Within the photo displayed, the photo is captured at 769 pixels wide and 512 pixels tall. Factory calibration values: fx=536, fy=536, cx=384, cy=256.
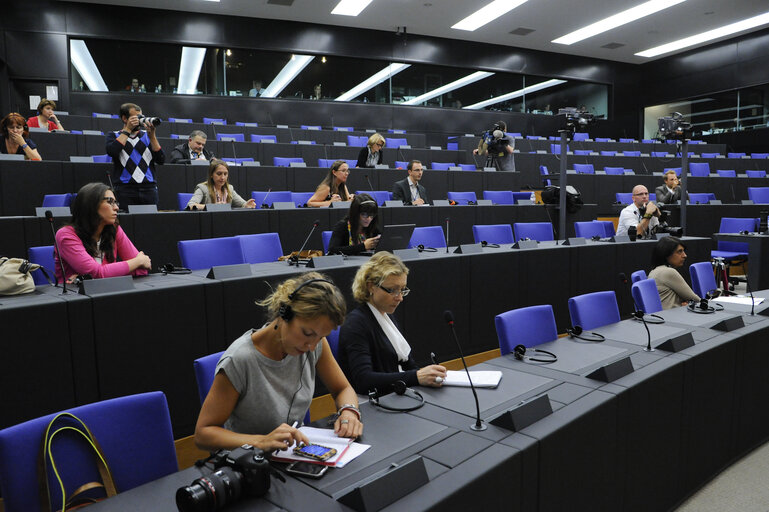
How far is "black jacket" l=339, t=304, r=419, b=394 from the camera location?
1887 millimetres

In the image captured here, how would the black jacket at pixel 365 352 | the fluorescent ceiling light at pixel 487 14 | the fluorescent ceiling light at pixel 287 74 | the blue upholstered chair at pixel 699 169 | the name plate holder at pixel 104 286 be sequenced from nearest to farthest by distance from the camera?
the black jacket at pixel 365 352 < the name plate holder at pixel 104 286 < the blue upholstered chair at pixel 699 169 < the fluorescent ceiling light at pixel 487 14 < the fluorescent ceiling light at pixel 287 74

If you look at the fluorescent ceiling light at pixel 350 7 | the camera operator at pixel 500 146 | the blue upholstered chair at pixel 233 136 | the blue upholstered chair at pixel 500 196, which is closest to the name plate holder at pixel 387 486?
the blue upholstered chair at pixel 500 196

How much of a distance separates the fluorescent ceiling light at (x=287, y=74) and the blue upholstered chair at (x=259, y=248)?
832 cm

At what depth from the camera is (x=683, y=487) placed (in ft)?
6.81

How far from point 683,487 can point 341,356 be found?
4.66ft

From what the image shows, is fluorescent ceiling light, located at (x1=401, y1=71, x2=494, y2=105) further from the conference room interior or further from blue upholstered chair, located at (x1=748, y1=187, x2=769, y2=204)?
blue upholstered chair, located at (x1=748, y1=187, x2=769, y2=204)

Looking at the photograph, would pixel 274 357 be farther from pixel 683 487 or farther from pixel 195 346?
pixel 683 487

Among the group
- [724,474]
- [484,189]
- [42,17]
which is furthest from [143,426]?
[42,17]

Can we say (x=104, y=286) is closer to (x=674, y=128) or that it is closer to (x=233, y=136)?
(x=233, y=136)

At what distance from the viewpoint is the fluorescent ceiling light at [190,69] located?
10633 millimetres

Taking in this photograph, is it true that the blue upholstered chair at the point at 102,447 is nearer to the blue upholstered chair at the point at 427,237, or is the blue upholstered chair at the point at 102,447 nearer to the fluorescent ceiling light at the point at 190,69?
the blue upholstered chair at the point at 427,237

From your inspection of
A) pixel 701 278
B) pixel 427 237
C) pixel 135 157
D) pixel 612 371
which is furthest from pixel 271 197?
pixel 612 371

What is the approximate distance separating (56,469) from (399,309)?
2202mm

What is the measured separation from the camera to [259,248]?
3.65m
